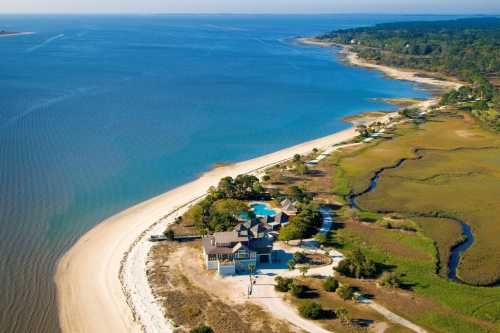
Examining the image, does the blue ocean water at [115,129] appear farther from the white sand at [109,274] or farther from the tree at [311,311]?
the tree at [311,311]

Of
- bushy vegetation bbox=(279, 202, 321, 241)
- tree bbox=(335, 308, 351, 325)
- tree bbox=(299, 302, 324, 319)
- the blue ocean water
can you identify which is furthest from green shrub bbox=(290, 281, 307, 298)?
the blue ocean water

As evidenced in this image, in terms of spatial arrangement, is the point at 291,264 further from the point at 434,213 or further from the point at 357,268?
the point at 434,213

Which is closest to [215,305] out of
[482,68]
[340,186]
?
[340,186]

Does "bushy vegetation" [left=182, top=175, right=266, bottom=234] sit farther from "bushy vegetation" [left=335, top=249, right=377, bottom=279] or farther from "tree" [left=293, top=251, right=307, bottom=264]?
"bushy vegetation" [left=335, top=249, right=377, bottom=279]

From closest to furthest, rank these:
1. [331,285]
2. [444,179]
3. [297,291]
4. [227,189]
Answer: [297,291] < [331,285] < [227,189] < [444,179]

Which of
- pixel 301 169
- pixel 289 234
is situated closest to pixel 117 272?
pixel 289 234

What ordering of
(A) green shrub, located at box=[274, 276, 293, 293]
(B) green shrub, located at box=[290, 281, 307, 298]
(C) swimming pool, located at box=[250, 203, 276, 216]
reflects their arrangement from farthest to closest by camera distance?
1. (C) swimming pool, located at box=[250, 203, 276, 216]
2. (A) green shrub, located at box=[274, 276, 293, 293]
3. (B) green shrub, located at box=[290, 281, 307, 298]
